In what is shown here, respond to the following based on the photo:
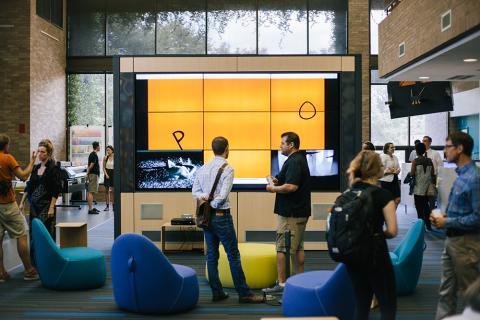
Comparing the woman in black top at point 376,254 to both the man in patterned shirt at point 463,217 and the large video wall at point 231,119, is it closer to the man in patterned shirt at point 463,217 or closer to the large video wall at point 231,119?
the man in patterned shirt at point 463,217

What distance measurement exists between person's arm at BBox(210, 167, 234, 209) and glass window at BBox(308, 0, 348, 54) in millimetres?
13133

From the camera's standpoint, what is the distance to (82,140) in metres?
18.8

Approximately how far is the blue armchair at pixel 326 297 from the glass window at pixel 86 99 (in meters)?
14.4

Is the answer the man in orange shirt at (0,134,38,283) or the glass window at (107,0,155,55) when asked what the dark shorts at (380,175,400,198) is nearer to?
the man in orange shirt at (0,134,38,283)

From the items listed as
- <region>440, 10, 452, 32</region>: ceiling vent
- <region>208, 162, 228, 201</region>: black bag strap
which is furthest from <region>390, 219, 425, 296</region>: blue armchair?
<region>440, 10, 452, 32</region>: ceiling vent

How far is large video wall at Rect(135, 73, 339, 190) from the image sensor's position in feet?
32.5

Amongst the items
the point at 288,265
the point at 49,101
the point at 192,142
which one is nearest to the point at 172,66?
the point at 192,142

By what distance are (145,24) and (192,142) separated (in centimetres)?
996

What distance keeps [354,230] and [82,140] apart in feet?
51.4

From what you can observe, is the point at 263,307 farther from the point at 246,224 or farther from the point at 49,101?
the point at 49,101

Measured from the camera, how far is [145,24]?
1902 centimetres

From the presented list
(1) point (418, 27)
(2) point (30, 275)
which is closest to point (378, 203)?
(2) point (30, 275)

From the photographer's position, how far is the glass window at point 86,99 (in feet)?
62.8

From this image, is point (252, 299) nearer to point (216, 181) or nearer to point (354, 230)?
point (216, 181)
